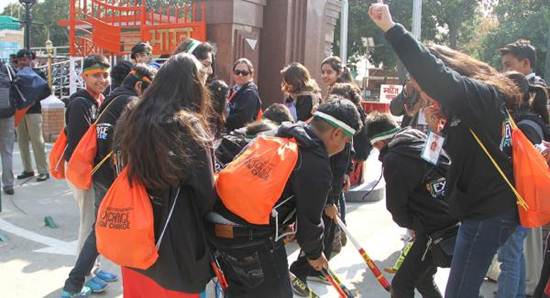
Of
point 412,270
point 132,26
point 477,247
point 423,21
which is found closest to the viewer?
point 477,247

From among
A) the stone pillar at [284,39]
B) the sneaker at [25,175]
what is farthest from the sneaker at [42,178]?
the stone pillar at [284,39]

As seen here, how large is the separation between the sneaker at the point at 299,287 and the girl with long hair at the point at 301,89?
5.42 ft

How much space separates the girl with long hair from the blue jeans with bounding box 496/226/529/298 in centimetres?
228

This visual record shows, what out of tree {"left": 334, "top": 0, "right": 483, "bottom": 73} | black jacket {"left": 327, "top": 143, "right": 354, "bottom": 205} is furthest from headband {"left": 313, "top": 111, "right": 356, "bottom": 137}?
tree {"left": 334, "top": 0, "right": 483, "bottom": 73}

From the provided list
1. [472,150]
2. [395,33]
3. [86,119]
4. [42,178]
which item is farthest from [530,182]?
[42,178]

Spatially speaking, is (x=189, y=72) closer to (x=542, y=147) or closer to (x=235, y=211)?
(x=235, y=211)

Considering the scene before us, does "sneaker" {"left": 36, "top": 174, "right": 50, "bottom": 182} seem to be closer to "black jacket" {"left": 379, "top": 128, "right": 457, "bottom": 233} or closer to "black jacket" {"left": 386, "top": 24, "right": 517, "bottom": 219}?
"black jacket" {"left": 379, "top": 128, "right": 457, "bottom": 233}

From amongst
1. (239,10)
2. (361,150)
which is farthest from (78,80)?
(361,150)

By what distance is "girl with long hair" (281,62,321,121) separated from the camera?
4.99 meters

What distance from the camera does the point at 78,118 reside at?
3.66 meters

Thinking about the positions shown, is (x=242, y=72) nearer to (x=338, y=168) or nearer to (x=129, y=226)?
(x=338, y=168)

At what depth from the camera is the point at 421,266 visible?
316 cm

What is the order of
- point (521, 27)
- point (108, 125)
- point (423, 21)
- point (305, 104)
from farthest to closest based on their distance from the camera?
point (423, 21), point (521, 27), point (305, 104), point (108, 125)

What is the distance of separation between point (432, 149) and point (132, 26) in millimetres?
6804
